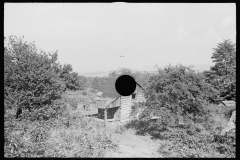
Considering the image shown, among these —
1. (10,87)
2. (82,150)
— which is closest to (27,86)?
(10,87)

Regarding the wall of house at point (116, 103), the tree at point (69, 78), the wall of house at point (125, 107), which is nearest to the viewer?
the wall of house at point (116, 103)

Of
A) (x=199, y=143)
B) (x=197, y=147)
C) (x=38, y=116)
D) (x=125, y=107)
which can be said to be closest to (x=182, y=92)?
(x=199, y=143)

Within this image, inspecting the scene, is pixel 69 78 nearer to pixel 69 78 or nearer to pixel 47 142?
pixel 69 78

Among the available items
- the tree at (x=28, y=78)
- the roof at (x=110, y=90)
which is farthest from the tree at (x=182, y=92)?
the roof at (x=110, y=90)

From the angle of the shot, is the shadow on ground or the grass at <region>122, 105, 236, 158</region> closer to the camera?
the grass at <region>122, 105, 236, 158</region>

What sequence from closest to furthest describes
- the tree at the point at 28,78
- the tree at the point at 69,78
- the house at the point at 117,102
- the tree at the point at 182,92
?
the tree at the point at 28,78, the tree at the point at 182,92, the house at the point at 117,102, the tree at the point at 69,78

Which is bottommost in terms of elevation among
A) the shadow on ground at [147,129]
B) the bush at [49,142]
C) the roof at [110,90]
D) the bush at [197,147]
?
the shadow on ground at [147,129]

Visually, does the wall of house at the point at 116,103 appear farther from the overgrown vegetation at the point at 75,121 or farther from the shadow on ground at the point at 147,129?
the overgrown vegetation at the point at 75,121

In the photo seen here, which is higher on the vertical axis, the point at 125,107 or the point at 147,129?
the point at 125,107

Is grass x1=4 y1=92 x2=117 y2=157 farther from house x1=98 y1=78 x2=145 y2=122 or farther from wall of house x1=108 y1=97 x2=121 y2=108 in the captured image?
house x1=98 y1=78 x2=145 y2=122

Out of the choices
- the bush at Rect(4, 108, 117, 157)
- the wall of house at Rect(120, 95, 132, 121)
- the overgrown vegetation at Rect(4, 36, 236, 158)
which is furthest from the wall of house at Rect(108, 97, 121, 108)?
the bush at Rect(4, 108, 117, 157)

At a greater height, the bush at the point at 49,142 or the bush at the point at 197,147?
the bush at the point at 49,142

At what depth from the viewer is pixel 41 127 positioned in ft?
31.4
